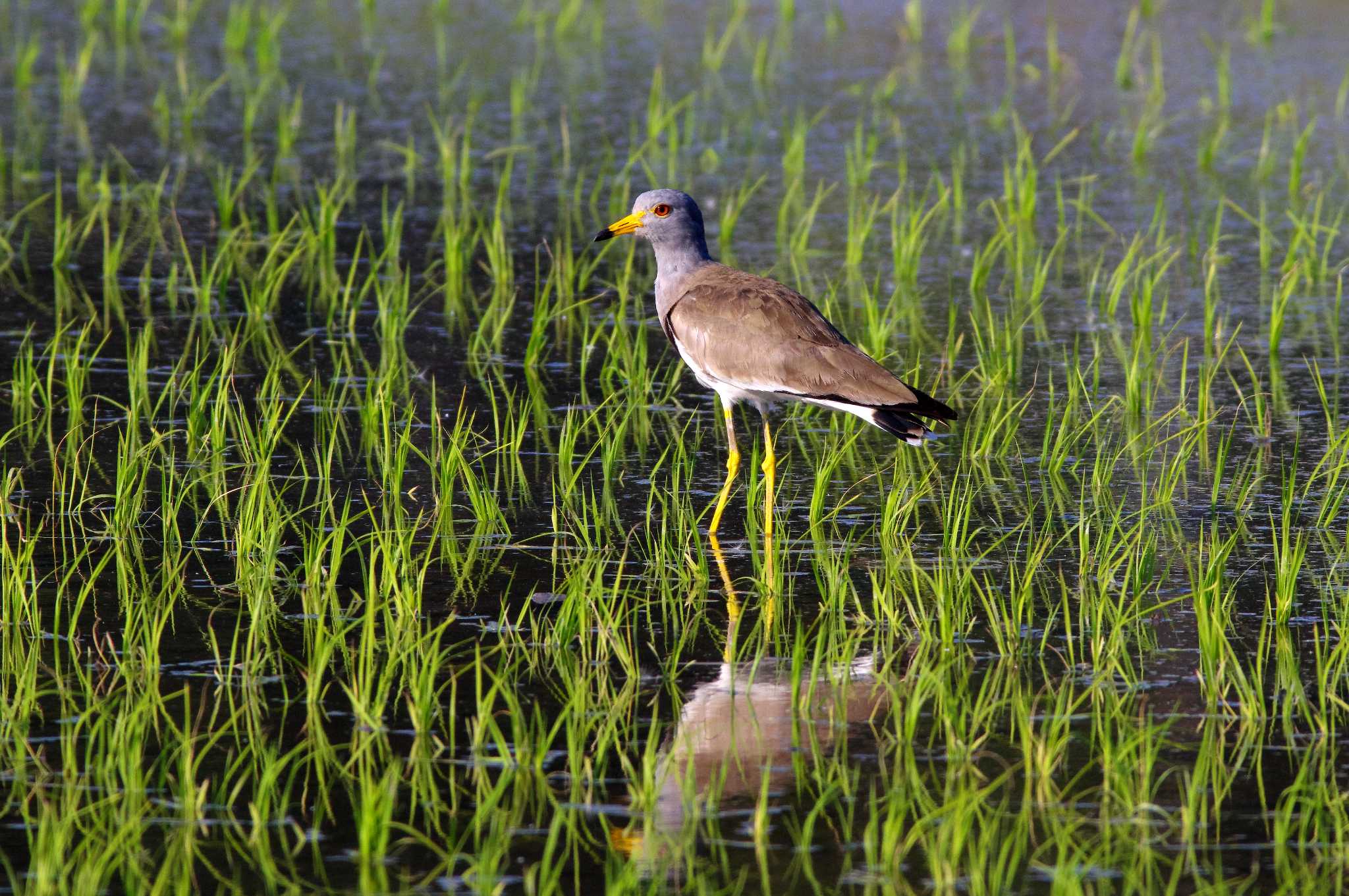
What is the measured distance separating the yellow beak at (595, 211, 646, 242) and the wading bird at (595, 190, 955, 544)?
0.04ft

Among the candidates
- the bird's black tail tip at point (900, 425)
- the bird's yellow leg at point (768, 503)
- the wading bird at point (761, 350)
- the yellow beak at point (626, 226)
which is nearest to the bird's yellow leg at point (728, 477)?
the wading bird at point (761, 350)

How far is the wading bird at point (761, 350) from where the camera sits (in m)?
6.39

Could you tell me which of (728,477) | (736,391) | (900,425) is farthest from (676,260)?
(900,425)

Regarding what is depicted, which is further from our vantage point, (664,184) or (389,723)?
(664,184)

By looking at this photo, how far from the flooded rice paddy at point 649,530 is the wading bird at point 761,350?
1.02 ft

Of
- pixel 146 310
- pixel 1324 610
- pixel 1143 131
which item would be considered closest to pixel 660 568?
pixel 1324 610

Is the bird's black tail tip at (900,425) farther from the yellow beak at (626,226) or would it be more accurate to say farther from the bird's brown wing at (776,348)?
the yellow beak at (626,226)

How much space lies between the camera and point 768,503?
649cm

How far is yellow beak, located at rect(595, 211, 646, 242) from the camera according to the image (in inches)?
292

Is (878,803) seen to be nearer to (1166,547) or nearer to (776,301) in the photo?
(1166,547)

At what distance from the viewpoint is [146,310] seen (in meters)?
9.38

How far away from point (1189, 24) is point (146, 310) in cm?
1249

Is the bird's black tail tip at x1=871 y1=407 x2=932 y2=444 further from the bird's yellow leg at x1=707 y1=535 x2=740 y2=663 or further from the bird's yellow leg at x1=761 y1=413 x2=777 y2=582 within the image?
the bird's yellow leg at x1=707 y1=535 x2=740 y2=663

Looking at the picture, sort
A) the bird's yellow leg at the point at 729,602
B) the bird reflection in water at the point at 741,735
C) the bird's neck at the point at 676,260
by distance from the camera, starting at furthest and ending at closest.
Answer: the bird's neck at the point at 676,260
the bird's yellow leg at the point at 729,602
the bird reflection in water at the point at 741,735
